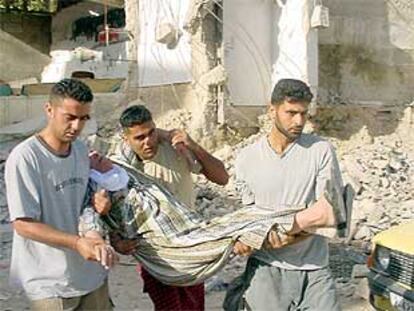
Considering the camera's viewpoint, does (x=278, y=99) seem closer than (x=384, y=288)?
Yes

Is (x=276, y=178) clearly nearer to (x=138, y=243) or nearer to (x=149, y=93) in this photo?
(x=138, y=243)

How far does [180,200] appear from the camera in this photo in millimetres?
4094

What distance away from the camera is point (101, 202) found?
3.39 metres

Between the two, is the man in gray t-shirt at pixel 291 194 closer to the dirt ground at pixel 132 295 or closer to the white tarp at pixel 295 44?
the dirt ground at pixel 132 295

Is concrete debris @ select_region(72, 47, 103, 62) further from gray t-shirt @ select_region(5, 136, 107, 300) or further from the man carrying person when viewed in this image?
gray t-shirt @ select_region(5, 136, 107, 300)

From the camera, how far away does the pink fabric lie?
403cm

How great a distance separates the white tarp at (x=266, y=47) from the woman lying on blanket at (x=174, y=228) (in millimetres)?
7922

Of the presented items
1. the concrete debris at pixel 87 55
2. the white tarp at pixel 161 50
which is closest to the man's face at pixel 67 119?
the white tarp at pixel 161 50

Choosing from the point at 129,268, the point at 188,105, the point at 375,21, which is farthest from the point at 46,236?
the point at 375,21

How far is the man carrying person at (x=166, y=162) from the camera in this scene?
4.02m

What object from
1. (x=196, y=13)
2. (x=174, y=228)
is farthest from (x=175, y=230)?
(x=196, y=13)

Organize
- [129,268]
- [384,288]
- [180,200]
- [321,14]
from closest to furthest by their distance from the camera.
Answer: [180,200]
[384,288]
[129,268]
[321,14]

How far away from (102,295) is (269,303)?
2.58 ft

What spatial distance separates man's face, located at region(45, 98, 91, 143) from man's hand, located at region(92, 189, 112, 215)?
0.29 meters
